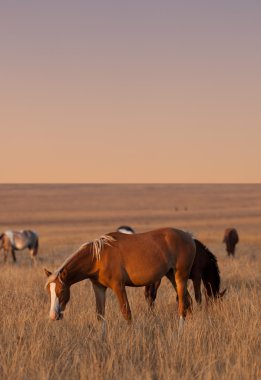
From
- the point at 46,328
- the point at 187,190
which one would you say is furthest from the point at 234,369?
the point at 187,190

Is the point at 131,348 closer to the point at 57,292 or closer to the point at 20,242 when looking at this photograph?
the point at 57,292

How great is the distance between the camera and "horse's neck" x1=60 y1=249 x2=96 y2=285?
25.3 ft

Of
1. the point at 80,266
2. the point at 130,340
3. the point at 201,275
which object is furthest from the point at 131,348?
the point at 201,275

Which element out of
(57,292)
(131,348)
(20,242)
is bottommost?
(131,348)

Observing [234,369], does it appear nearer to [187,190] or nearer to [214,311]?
[214,311]

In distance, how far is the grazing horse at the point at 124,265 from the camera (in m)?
7.66

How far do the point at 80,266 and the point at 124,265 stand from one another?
54 centimetres

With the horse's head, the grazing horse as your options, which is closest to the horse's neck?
the grazing horse

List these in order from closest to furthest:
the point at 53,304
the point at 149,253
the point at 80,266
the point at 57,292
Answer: the point at 53,304, the point at 57,292, the point at 80,266, the point at 149,253

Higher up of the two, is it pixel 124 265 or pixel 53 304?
pixel 124 265

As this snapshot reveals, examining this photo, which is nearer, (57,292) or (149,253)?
(57,292)

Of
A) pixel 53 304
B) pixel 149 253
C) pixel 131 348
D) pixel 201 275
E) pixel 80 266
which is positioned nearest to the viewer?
pixel 131 348

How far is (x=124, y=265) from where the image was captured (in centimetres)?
791

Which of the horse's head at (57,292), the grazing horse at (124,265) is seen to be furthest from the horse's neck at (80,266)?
the horse's head at (57,292)
